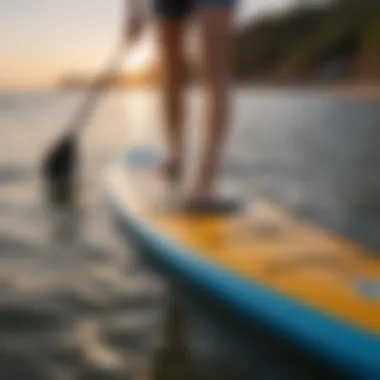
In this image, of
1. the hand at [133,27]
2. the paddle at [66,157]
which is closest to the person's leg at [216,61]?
the hand at [133,27]

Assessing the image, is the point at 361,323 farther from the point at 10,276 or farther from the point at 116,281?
the point at 10,276

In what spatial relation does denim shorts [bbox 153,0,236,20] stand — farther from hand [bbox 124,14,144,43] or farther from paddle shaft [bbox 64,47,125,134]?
paddle shaft [bbox 64,47,125,134]

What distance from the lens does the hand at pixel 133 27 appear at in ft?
7.84

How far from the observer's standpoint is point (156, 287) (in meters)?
1.76

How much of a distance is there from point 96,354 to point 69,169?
1.89 meters

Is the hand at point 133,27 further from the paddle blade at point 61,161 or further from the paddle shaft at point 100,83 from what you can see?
the paddle blade at point 61,161

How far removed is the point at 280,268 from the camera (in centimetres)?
154

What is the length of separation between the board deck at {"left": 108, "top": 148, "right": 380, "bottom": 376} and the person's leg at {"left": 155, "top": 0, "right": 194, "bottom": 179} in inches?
8.1

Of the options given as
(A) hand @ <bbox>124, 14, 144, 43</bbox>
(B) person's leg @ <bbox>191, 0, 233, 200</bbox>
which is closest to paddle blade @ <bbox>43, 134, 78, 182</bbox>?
(A) hand @ <bbox>124, 14, 144, 43</bbox>

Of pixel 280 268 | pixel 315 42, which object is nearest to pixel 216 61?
pixel 280 268

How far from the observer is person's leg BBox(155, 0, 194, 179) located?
223 cm

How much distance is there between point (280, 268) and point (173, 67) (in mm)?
904

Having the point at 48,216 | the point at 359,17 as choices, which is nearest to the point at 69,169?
the point at 48,216

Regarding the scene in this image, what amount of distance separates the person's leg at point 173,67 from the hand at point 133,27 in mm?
133
